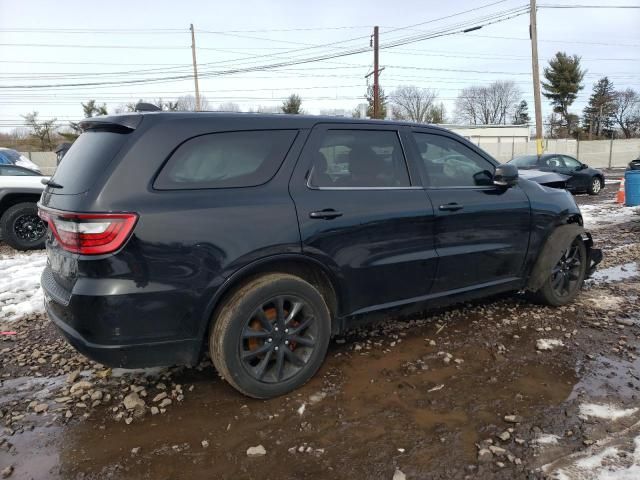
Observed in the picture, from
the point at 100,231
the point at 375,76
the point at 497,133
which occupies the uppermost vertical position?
the point at 375,76

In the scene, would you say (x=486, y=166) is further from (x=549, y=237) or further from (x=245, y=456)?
(x=245, y=456)

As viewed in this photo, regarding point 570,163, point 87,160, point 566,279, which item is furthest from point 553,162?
point 87,160

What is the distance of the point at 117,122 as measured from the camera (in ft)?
8.84

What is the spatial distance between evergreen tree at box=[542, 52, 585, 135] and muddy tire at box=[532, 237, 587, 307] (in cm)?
6035

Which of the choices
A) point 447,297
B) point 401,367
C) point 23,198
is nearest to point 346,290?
point 401,367

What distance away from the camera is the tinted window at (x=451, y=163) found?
12.0 ft

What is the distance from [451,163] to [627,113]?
86.3 meters

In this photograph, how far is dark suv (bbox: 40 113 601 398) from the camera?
248 cm

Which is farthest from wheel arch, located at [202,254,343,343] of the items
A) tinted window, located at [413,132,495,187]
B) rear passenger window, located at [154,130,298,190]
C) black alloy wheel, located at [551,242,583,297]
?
black alloy wheel, located at [551,242,583,297]

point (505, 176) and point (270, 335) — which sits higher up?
point (505, 176)

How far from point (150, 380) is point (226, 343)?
2.97 ft

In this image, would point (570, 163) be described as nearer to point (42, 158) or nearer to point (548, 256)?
point (548, 256)

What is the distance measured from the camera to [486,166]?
401 centimetres

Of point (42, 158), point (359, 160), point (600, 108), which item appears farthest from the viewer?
point (600, 108)
